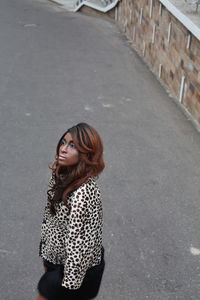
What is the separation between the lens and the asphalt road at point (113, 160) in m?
A: 5.32

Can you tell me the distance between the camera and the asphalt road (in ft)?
17.5

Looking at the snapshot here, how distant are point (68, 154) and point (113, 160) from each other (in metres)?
4.27

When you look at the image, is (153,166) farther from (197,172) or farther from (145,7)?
(145,7)

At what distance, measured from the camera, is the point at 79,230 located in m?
3.33

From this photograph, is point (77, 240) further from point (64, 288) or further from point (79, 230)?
point (64, 288)

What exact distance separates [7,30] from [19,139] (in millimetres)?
7626

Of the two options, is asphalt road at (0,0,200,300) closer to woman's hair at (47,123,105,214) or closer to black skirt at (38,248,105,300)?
black skirt at (38,248,105,300)

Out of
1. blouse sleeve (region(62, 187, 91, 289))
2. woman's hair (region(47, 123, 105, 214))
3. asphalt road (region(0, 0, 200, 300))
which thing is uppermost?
woman's hair (region(47, 123, 105, 214))

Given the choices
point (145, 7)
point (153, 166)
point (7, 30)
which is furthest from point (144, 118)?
point (7, 30)

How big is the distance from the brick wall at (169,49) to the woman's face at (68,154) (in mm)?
5790

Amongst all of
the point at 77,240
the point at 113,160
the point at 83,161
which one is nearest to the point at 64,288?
the point at 77,240

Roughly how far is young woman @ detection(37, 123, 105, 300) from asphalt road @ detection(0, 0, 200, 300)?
1.47 meters

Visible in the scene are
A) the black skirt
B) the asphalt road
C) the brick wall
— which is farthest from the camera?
the brick wall

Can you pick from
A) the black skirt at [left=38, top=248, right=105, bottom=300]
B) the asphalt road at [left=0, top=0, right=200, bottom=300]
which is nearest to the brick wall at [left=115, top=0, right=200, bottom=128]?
the asphalt road at [left=0, top=0, right=200, bottom=300]
